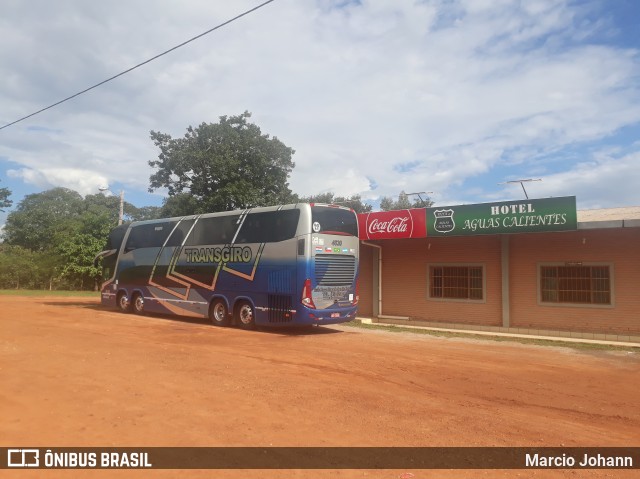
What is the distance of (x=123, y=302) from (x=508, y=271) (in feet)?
53.5

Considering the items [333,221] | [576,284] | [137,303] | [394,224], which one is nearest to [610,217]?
[576,284]

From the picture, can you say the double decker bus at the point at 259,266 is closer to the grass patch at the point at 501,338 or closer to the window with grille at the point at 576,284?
the grass patch at the point at 501,338

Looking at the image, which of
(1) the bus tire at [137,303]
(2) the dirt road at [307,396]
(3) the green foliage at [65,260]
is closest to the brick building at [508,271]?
(2) the dirt road at [307,396]

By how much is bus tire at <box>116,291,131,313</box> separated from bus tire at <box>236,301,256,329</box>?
758 centimetres

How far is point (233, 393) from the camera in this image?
7.25 m

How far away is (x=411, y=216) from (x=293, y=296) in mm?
5915

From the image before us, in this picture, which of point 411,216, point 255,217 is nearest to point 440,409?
point 255,217

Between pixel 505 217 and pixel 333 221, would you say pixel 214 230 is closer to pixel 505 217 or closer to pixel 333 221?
pixel 333 221

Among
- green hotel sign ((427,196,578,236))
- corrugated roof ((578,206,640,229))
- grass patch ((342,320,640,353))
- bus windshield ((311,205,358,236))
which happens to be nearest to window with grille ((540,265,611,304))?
corrugated roof ((578,206,640,229))

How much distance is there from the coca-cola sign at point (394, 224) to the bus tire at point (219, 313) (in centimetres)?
611

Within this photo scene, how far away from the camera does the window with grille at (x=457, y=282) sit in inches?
693

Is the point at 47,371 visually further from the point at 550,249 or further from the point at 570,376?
the point at 550,249

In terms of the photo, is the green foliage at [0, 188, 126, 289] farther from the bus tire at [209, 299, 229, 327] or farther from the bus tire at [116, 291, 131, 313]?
the bus tire at [209, 299, 229, 327]

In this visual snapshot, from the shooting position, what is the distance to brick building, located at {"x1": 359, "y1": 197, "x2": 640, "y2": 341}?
1490 centimetres
